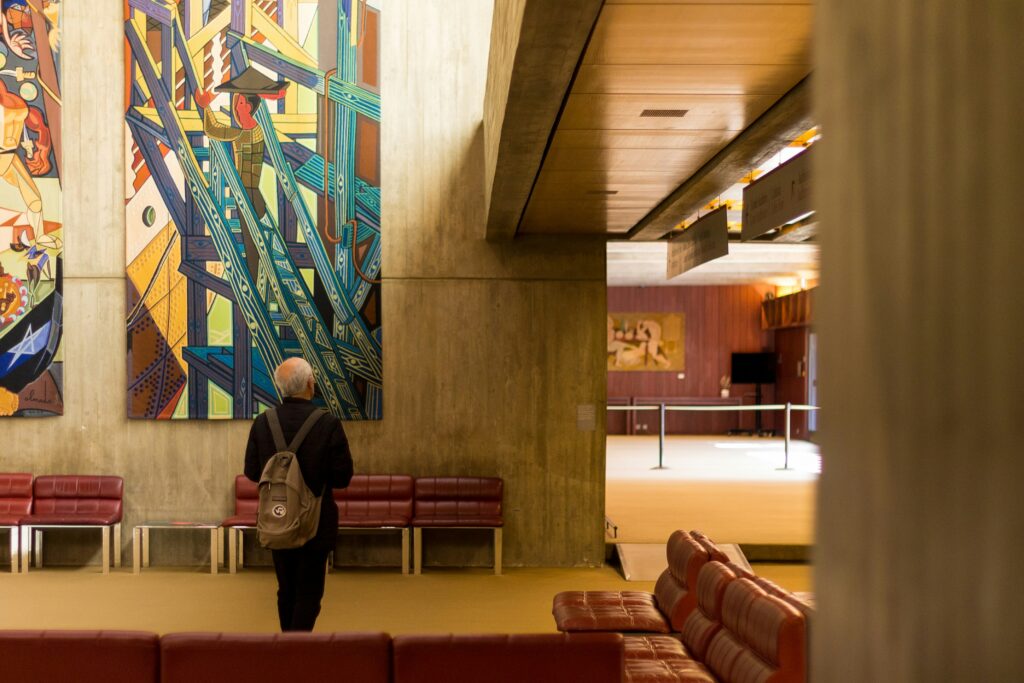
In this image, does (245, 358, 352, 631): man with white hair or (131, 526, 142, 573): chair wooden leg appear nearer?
(245, 358, 352, 631): man with white hair

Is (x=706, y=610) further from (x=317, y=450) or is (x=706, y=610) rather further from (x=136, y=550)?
(x=136, y=550)

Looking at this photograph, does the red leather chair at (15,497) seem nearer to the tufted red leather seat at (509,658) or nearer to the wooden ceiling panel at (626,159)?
the wooden ceiling panel at (626,159)

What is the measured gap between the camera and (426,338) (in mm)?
7586

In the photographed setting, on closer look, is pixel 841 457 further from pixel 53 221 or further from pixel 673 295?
pixel 673 295

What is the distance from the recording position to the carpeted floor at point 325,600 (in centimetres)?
597

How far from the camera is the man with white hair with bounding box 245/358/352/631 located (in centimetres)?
411

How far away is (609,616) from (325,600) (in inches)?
105

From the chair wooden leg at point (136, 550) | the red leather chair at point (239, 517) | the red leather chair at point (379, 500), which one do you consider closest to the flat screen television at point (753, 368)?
the red leather chair at point (379, 500)

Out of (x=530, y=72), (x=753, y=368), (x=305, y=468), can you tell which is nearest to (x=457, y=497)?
(x=305, y=468)

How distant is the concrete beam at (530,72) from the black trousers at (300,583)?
7.02ft

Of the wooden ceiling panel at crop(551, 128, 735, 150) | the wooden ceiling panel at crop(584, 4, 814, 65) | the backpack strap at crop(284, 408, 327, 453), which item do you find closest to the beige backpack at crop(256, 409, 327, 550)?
the backpack strap at crop(284, 408, 327, 453)

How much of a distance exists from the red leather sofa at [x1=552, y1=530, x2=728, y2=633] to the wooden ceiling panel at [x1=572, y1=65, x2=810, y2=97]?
7.48 feet

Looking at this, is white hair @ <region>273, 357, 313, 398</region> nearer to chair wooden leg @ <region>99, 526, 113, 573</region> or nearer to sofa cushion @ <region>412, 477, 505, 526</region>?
sofa cushion @ <region>412, 477, 505, 526</region>

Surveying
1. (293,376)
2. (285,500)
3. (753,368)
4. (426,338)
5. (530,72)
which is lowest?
(285,500)
